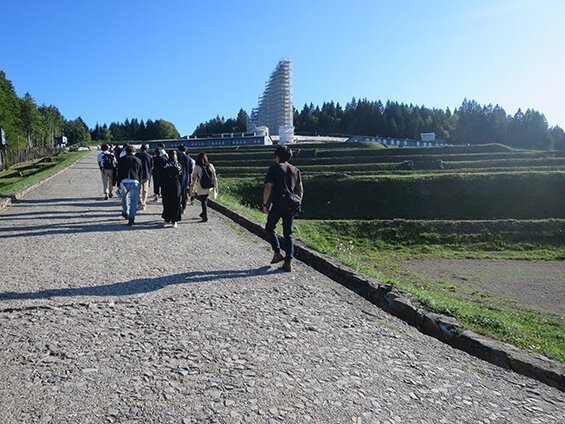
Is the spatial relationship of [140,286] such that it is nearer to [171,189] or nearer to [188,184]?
[171,189]

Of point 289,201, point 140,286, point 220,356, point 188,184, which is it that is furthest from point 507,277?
point 220,356

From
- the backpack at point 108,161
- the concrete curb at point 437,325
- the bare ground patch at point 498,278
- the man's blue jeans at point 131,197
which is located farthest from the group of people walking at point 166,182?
the bare ground patch at point 498,278

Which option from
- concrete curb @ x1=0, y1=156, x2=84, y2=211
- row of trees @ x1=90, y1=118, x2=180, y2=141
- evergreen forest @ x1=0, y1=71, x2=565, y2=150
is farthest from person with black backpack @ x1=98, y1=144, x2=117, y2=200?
row of trees @ x1=90, y1=118, x2=180, y2=141

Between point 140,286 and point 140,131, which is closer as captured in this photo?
point 140,286

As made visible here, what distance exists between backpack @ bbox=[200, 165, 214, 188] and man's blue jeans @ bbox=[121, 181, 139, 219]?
68.6 inches

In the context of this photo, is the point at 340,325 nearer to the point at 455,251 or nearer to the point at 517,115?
the point at 455,251

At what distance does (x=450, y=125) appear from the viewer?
468ft

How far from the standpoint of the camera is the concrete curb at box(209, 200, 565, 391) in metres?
4.11

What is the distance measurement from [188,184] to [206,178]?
6.54 ft

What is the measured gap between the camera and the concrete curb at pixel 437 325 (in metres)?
4.11

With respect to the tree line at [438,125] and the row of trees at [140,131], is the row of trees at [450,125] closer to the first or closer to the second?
the tree line at [438,125]

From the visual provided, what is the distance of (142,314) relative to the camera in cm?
489

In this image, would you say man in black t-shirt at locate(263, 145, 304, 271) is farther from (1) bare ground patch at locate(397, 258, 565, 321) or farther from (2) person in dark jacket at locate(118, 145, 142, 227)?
(1) bare ground patch at locate(397, 258, 565, 321)

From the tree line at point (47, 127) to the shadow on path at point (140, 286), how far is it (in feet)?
192
